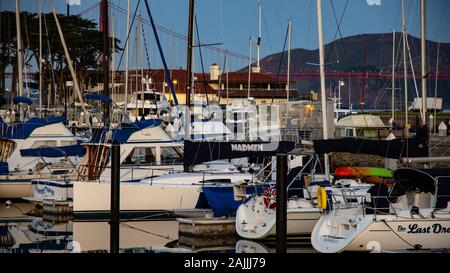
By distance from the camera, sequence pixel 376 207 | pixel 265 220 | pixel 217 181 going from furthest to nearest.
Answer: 1. pixel 217 181
2. pixel 265 220
3. pixel 376 207

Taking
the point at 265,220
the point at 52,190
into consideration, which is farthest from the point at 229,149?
the point at 52,190

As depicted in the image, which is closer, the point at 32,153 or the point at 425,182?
the point at 425,182

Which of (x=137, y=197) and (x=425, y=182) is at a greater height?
(x=425, y=182)

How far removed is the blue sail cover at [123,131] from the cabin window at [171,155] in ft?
2.51

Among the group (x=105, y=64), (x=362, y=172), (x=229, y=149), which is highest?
(x=105, y=64)

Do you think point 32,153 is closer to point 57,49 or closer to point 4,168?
point 4,168

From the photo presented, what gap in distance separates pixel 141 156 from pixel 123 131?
2.75 ft

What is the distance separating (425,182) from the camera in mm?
18812

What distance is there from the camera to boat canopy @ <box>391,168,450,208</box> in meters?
18.2

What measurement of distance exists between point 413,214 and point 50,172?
13.3 metres

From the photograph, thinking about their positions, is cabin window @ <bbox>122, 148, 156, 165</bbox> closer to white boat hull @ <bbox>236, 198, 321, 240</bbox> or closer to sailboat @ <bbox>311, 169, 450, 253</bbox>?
white boat hull @ <bbox>236, 198, 321, 240</bbox>

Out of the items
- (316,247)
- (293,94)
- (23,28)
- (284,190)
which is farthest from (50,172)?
(293,94)

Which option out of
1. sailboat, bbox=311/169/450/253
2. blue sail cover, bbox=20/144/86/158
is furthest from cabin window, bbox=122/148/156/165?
sailboat, bbox=311/169/450/253

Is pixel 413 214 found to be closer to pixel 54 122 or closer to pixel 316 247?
pixel 316 247
